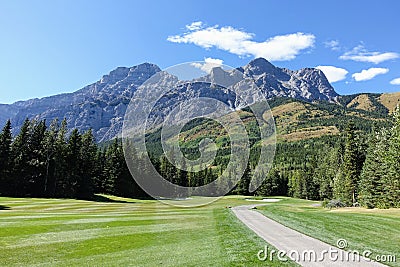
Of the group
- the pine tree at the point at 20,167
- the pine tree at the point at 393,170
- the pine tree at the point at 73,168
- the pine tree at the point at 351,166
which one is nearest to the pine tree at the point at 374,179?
the pine tree at the point at 393,170

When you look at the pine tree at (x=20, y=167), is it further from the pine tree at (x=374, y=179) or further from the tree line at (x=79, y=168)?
the pine tree at (x=374, y=179)

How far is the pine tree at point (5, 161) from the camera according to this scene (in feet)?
209

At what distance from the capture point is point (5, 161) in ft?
213

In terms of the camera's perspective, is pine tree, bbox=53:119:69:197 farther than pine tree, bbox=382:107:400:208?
Yes

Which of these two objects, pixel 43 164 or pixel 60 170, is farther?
pixel 60 170

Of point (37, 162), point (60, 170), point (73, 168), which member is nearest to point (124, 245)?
point (37, 162)

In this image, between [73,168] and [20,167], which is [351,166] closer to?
[73,168]

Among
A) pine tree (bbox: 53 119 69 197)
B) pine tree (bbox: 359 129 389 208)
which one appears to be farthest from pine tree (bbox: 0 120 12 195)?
pine tree (bbox: 359 129 389 208)

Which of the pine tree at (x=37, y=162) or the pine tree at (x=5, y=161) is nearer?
the pine tree at (x=5, y=161)

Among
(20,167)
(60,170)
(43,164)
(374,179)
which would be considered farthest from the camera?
(60,170)

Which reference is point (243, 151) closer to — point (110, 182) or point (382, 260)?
point (382, 260)

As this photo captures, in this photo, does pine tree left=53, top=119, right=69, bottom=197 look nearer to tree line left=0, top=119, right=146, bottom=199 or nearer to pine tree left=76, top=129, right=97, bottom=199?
tree line left=0, top=119, right=146, bottom=199

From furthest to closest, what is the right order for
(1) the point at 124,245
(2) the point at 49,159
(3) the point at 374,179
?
(2) the point at 49,159
(3) the point at 374,179
(1) the point at 124,245

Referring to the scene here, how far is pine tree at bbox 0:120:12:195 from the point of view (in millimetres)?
63656
